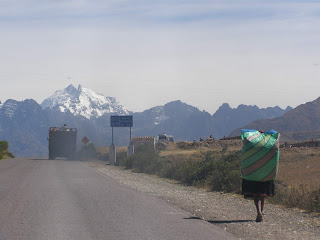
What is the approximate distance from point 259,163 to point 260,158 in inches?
4.5

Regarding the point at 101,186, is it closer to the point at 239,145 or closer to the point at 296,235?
the point at 296,235

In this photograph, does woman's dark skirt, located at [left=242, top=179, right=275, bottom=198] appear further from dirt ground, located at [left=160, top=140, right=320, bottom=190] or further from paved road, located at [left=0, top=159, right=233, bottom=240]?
dirt ground, located at [left=160, top=140, right=320, bottom=190]

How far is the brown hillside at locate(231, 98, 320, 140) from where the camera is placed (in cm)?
17486

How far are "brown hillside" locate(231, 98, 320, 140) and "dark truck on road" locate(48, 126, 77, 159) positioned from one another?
118850mm

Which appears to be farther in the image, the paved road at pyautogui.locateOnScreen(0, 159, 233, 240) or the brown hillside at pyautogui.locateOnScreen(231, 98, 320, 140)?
the brown hillside at pyautogui.locateOnScreen(231, 98, 320, 140)

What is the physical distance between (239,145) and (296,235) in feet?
195

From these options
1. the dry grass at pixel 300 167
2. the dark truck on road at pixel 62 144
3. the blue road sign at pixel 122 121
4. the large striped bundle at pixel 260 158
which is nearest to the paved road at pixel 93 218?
the large striped bundle at pixel 260 158

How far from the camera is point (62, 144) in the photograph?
58.5 metres

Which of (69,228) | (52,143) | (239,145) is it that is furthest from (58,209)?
(239,145)

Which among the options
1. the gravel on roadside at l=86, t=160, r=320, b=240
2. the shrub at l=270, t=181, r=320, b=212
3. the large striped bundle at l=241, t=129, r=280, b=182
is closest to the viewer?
the gravel on roadside at l=86, t=160, r=320, b=240

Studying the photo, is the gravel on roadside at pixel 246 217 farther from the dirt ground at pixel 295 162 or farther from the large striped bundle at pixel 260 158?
the dirt ground at pixel 295 162

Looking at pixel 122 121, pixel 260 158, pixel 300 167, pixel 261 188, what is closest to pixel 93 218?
pixel 261 188

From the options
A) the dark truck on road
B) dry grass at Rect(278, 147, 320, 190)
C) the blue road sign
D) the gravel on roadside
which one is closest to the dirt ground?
dry grass at Rect(278, 147, 320, 190)

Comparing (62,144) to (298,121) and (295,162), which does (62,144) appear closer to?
(295,162)
